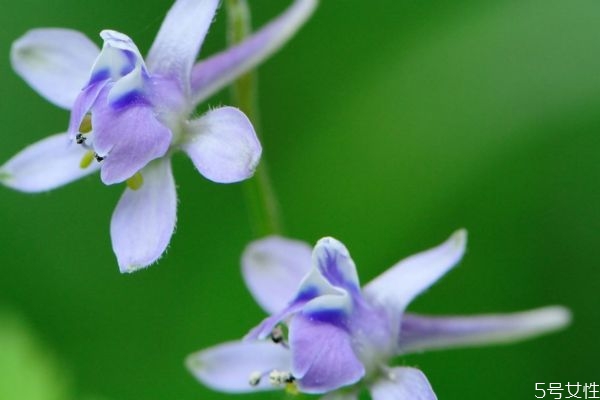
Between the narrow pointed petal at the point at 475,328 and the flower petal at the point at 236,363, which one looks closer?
the narrow pointed petal at the point at 475,328

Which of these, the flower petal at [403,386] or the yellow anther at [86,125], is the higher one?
the yellow anther at [86,125]

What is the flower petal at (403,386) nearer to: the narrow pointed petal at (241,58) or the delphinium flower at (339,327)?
the delphinium flower at (339,327)

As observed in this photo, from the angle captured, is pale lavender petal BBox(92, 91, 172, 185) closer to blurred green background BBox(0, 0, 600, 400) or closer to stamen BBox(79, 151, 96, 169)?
stamen BBox(79, 151, 96, 169)

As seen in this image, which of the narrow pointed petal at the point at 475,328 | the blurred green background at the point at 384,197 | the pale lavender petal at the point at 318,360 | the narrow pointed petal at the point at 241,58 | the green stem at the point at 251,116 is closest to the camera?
the pale lavender petal at the point at 318,360

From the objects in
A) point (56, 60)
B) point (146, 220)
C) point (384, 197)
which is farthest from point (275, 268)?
point (384, 197)

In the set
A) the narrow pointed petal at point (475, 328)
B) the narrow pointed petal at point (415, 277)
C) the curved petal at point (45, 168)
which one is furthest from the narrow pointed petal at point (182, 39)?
the narrow pointed petal at point (475, 328)

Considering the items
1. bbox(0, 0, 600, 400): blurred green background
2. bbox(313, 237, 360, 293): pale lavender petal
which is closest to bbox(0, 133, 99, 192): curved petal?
bbox(313, 237, 360, 293): pale lavender petal

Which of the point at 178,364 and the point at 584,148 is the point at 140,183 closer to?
the point at 178,364
